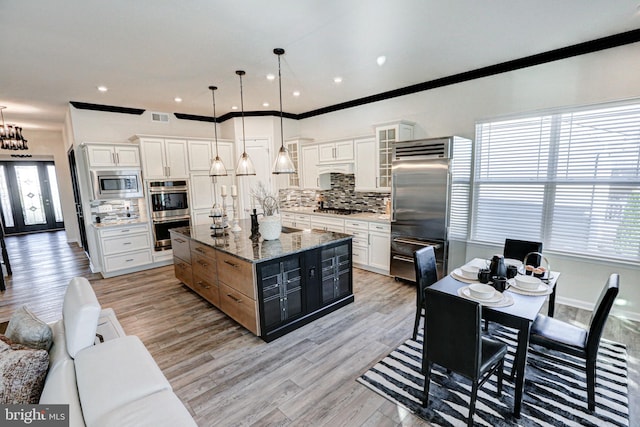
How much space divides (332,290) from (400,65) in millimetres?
3002

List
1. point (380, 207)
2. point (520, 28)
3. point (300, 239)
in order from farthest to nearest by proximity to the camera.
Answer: point (380, 207)
point (300, 239)
point (520, 28)

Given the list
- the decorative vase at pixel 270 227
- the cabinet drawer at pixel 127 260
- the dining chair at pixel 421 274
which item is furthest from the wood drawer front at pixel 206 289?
the dining chair at pixel 421 274

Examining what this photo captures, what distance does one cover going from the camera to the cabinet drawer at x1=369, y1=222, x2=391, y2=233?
184 inches

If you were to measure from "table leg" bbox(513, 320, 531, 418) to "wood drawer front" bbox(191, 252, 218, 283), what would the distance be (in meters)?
3.00

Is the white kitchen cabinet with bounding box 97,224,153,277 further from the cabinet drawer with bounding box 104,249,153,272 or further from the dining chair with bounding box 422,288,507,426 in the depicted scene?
the dining chair with bounding box 422,288,507,426

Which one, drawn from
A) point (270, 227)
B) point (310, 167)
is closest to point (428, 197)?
point (270, 227)

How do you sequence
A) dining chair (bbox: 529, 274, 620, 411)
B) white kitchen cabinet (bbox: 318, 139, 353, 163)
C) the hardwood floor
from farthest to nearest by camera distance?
1. white kitchen cabinet (bbox: 318, 139, 353, 163)
2. the hardwood floor
3. dining chair (bbox: 529, 274, 620, 411)

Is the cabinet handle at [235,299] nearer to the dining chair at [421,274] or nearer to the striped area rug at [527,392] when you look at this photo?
the striped area rug at [527,392]

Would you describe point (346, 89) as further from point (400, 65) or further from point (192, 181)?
point (192, 181)

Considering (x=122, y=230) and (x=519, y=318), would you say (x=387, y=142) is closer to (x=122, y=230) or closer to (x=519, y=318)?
(x=519, y=318)

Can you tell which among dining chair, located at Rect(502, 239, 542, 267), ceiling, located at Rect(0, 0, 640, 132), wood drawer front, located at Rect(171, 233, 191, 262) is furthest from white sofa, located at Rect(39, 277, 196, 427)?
dining chair, located at Rect(502, 239, 542, 267)

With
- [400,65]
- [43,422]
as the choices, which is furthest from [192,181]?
[43,422]

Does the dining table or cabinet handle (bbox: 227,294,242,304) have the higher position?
the dining table

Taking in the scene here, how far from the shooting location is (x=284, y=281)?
10.2ft
